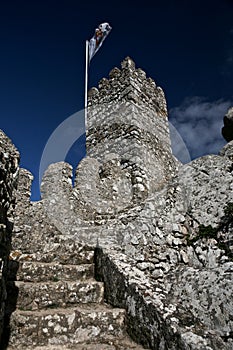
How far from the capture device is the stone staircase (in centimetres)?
243

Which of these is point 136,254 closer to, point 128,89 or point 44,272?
point 44,272

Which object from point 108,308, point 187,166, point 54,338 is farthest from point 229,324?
point 187,166

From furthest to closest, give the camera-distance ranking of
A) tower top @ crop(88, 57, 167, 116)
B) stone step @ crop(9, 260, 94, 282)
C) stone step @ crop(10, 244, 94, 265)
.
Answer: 1. tower top @ crop(88, 57, 167, 116)
2. stone step @ crop(10, 244, 94, 265)
3. stone step @ crop(9, 260, 94, 282)

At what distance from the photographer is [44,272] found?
3.26 meters

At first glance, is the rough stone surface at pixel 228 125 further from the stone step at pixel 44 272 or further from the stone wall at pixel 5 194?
the stone wall at pixel 5 194

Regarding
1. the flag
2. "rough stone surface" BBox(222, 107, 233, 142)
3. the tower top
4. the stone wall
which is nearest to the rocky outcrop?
the stone wall

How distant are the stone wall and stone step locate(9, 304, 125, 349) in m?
0.27

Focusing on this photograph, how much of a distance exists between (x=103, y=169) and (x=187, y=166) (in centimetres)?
329

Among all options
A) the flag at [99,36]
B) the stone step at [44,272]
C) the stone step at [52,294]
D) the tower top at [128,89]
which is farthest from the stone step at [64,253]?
the flag at [99,36]

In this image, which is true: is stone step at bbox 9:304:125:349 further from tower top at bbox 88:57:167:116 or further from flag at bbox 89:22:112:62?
flag at bbox 89:22:112:62

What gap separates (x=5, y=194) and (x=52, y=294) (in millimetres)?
1346

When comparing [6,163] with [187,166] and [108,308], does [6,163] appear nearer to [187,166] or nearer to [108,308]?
[108,308]

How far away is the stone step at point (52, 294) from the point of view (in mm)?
2791

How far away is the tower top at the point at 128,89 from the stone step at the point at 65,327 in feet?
25.0
